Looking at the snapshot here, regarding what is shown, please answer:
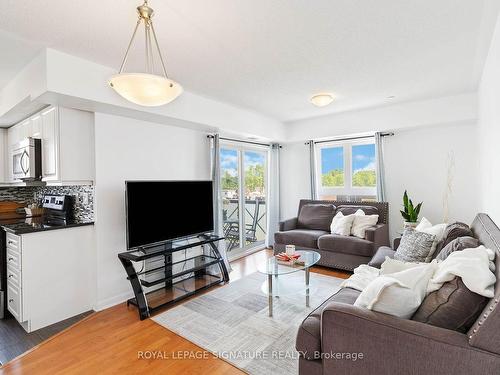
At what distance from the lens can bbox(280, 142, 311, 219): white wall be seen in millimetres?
5805

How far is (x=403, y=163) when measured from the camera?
15.2 feet

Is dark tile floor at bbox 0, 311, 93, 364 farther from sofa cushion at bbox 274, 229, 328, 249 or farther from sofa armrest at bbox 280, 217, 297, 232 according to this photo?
sofa armrest at bbox 280, 217, 297, 232

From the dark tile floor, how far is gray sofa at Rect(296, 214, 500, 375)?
2.36 meters

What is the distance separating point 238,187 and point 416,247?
3140 mm

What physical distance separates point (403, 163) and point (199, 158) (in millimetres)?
3372

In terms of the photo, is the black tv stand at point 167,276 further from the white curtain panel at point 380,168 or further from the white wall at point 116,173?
the white curtain panel at point 380,168

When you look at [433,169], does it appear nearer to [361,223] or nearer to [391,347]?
[361,223]

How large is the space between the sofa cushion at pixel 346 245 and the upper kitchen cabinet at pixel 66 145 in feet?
10.6

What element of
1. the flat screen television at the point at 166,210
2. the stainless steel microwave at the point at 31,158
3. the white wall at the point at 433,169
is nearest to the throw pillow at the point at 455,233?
the white wall at the point at 433,169

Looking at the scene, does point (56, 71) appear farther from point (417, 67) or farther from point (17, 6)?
point (417, 67)

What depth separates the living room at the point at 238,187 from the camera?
159 cm

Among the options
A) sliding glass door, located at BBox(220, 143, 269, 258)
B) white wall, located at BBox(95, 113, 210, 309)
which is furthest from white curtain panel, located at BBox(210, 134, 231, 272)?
white wall, located at BBox(95, 113, 210, 309)

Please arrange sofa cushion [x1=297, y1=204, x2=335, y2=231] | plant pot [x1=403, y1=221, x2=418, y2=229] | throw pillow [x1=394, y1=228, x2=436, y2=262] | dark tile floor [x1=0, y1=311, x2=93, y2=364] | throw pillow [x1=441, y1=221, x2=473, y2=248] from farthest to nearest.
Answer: sofa cushion [x1=297, y1=204, x2=335, y2=231] < plant pot [x1=403, y1=221, x2=418, y2=229] < throw pillow [x1=394, y1=228, x2=436, y2=262] < throw pillow [x1=441, y1=221, x2=473, y2=248] < dark tile floor [x1=0, y1=311, x2=93, y2=364]

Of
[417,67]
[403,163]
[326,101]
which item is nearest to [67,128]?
[326,101]
